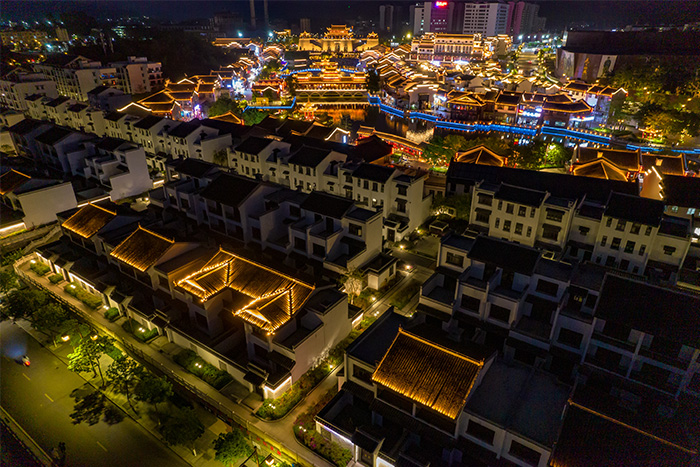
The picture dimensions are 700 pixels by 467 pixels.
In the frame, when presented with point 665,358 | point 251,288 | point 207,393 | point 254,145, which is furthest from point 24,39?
point 665,358

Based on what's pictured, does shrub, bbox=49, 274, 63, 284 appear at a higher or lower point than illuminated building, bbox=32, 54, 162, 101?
lower

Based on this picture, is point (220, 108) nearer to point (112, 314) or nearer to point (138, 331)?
point (112, 314)

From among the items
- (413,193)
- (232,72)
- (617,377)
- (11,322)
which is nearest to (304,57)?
(232,72)

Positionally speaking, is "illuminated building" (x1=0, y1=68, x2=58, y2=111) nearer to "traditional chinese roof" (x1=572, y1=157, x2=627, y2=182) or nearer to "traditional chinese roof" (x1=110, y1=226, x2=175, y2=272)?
"traditional chinese roof" (x1=110, y1=226, x2=175, y2=272)

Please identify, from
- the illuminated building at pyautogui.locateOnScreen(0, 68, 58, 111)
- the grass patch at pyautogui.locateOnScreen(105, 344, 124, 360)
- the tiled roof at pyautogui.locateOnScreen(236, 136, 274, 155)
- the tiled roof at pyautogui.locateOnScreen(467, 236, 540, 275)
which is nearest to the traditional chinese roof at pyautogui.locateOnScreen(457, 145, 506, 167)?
the tiled roof at pyautogui.locateOnScreen(236, 136, 274, 155)

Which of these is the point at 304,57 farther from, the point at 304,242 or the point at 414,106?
the point at 304,242

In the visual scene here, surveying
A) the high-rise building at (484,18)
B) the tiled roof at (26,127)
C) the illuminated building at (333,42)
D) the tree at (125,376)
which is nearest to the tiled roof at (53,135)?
the tiled roof at (26,127)

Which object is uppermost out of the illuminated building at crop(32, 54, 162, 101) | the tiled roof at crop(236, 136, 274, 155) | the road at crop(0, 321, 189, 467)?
the illuminated building at crop(32, 54, 162, 101)
